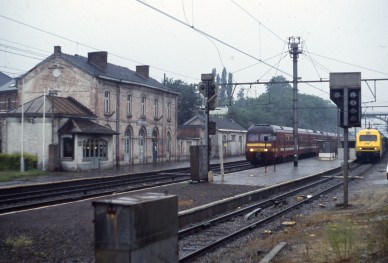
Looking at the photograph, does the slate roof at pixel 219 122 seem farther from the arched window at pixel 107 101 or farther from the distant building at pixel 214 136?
the arched window at pixel 107 101

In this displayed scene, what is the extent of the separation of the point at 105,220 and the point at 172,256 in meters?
1.16

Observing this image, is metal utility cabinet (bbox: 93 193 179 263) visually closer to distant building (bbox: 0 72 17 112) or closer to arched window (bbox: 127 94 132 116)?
arched window (bbox: 127 94 132 116)

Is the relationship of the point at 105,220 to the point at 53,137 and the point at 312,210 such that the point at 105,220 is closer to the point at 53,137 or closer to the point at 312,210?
the point at 312,210

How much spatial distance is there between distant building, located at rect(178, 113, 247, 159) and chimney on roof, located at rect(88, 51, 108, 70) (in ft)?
44.1

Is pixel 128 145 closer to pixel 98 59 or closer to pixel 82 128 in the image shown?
pixel 98 59

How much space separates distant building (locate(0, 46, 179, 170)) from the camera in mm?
32312

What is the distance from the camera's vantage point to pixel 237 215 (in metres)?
14.1

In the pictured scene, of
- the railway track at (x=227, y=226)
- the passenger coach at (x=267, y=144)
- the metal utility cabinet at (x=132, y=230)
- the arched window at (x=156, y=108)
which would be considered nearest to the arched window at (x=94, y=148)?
the arched window at (x=156, y=108)

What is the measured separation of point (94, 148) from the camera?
3331 centimetres

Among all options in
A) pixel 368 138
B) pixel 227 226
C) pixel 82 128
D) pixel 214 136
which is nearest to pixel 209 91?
pixel 227 226

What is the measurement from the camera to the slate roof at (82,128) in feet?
104

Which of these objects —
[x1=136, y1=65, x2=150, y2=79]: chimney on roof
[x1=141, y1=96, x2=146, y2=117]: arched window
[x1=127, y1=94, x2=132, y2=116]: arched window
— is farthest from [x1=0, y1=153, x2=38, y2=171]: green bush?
[x1=136, y1=65, x2=150, y2=79]: chimney on roof

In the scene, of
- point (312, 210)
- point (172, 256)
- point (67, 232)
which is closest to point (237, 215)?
point (312, 210)

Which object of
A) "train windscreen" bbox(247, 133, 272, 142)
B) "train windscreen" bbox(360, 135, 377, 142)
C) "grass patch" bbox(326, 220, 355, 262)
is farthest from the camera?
"train windscreen" bbox(360, 135, 377, 142)
